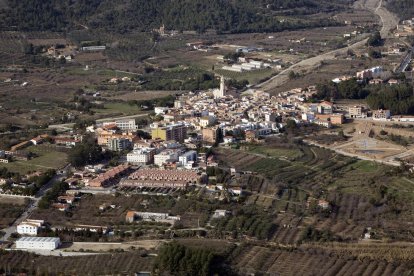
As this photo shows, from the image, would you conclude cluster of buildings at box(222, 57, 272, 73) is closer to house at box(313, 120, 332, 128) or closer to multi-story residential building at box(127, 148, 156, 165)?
house at box(313, 120, 332, 128)

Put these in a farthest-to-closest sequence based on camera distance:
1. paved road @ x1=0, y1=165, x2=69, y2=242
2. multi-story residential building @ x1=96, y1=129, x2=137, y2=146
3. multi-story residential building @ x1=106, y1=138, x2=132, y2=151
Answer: multi-story residential building @ x1=96, y1=129, x2=137, y2=146, multi-story residential building @ x1=106, y1=138, x2=132, y2=151, paved road @ x1=0, y1=165, x2=69, y2=242

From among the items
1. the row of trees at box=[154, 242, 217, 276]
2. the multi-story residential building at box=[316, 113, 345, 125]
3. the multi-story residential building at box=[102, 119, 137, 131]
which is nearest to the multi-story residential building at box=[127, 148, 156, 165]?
the multi-story residential building at box=[102, 119, 137, 131]

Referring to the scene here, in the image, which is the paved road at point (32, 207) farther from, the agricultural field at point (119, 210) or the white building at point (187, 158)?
the white building at point (187, 158)

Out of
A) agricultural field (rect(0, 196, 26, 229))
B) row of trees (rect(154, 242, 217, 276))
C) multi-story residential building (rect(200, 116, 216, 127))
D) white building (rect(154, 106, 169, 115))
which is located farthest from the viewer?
white building (rect(154, 106, 169, 115))

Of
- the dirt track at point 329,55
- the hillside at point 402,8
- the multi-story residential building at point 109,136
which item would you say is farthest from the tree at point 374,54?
the multi-story residential building at point 109,136

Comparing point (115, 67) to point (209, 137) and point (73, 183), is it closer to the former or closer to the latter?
point (209, 137)

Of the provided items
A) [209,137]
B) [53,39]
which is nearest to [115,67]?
[53,39]
